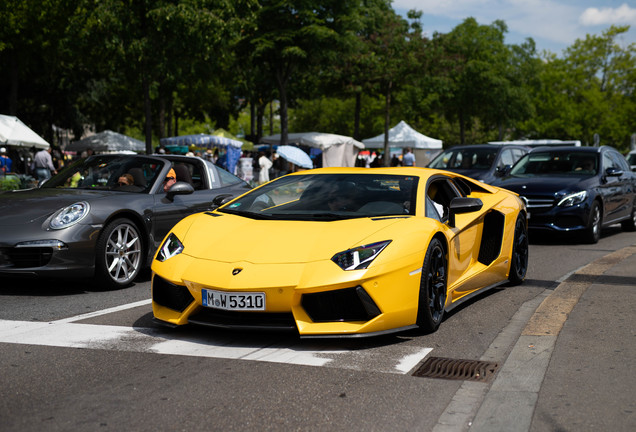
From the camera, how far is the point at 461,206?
6.03 m

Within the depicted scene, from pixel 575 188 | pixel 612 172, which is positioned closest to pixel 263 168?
pixel 612 172

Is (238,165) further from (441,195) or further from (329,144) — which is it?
(441,195)

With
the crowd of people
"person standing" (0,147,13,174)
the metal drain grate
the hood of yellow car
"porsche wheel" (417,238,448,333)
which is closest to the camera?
the metal drain grate

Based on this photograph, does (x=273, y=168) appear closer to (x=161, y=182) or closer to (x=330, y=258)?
(x=161, y=182)

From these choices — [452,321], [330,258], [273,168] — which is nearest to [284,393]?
[330,258]

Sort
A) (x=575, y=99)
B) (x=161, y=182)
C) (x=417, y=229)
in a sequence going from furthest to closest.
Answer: (x=575, y=99), (x=161, y=182), (x=417, y=229)

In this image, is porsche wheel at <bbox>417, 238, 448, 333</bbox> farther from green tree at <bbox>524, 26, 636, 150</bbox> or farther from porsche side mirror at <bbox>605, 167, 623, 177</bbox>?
green tree at <bbox>524, 26, 636, 150</bbox>

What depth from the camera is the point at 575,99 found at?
219ft

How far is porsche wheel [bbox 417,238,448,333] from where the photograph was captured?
5254mm

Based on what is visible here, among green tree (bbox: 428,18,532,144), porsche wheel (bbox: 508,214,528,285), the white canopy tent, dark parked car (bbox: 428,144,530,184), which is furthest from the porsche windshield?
green tree (bbox: 428,18,532,144)

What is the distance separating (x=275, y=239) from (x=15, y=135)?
21.9m

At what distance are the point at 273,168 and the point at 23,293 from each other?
2216 centimetres

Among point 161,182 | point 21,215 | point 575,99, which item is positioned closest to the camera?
point 21,215

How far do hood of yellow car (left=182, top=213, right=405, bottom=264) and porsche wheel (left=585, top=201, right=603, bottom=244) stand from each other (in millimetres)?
7556
